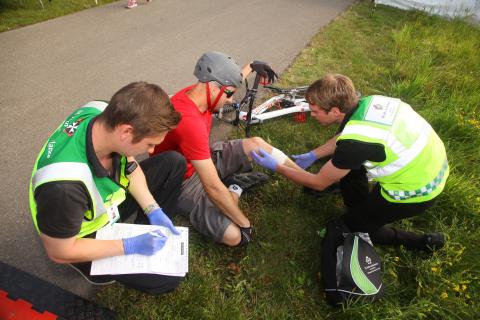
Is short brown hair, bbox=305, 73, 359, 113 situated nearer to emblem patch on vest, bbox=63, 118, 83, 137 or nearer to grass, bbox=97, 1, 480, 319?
grass, bbox=97, 1, 480, 319

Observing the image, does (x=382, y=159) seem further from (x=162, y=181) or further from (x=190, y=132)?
(x=162, y=181)

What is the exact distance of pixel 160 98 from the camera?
5.55 feet

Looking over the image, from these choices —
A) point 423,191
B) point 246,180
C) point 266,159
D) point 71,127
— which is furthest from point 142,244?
point 423,191

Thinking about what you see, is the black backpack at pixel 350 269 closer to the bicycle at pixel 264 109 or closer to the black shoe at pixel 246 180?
Answer: the black shoe at pixel 246 180

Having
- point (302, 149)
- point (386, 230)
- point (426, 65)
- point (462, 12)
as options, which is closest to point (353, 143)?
point (386, 230)

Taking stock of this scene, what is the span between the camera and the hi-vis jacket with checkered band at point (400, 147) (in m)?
2.05

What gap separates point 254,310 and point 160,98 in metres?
1.60

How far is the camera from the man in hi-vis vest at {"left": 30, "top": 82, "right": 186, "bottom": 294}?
4.87 feet

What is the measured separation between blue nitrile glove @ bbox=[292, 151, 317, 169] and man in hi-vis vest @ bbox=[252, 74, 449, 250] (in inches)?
25.2

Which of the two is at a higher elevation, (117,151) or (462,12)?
(117,151)

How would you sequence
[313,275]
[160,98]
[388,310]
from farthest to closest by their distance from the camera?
[313,275] < [388,310] < [160,98]

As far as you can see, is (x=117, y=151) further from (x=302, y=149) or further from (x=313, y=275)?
(x=302, y=149)

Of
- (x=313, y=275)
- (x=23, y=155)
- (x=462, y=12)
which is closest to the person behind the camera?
(x=313, y=275)

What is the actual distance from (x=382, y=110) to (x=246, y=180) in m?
1.34
